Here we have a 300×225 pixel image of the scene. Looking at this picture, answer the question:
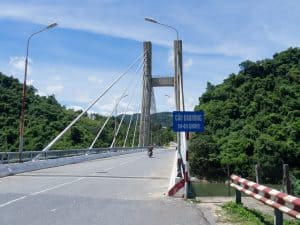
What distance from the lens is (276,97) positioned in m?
58.4

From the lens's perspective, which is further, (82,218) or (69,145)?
(69,145)

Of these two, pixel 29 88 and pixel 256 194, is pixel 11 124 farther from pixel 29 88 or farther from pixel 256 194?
pixel 256 194

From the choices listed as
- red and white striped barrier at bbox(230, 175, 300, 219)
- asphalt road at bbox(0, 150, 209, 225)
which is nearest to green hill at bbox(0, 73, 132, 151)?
asphalt road at bbox(0, 150, 209, 225)

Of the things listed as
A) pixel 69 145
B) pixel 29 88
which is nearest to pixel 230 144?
pixel 69 145

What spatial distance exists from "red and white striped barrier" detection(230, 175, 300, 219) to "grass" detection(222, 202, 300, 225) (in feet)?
1.54

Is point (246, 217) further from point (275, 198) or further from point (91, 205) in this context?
point (91, 205)

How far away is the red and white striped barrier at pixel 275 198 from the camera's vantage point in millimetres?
8211

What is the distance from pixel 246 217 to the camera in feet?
36.6

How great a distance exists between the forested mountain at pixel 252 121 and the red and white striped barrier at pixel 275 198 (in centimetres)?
3476

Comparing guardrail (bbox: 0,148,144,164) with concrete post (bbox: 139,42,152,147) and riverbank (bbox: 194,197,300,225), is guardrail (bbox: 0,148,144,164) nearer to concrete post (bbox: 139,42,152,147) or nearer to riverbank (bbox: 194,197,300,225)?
riverbank (bbox: 194,197,300,225)

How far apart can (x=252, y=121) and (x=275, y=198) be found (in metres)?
48.9

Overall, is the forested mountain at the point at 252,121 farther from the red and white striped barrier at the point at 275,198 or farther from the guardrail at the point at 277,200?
the guardrail at the point at 277,200

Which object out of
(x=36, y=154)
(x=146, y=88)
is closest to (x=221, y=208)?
(x=36, y=154)

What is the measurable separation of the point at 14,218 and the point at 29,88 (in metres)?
60.5
